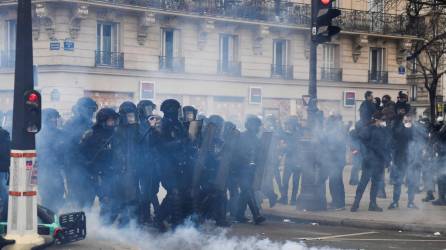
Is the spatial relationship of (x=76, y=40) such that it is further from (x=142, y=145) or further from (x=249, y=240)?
(x=249, y=240)

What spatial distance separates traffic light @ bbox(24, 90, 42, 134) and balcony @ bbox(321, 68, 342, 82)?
71.6 feet

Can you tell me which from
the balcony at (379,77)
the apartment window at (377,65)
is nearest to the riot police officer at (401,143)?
the apartment window at (377,65)

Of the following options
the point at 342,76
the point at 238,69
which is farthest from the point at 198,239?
the point at 342,76

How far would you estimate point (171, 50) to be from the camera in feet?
56.1

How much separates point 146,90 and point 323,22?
4232 millimetres

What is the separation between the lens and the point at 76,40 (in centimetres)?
1817

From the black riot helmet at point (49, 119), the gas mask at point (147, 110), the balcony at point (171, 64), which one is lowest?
the black riot helmet at point (49, 119)

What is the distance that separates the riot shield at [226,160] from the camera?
39.5 ft

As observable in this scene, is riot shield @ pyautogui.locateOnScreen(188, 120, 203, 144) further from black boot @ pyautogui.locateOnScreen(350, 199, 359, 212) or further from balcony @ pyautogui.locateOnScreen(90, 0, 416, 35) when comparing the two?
balcony @ pyautogui.locateOnScreen(90, 0, 416, 35)

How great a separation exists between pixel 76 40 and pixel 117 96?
1.47m

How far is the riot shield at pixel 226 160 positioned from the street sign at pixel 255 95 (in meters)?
9.70

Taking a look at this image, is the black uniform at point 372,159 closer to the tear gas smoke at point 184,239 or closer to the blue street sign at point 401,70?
the tear gas smoke at point 184,239

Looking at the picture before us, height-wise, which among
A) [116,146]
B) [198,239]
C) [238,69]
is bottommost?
[198,239]

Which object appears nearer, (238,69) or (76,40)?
(76,40)
